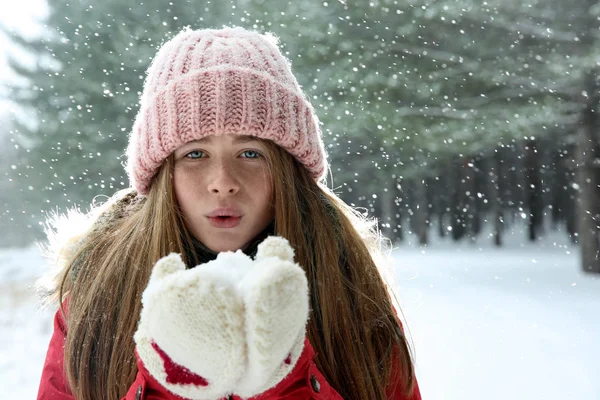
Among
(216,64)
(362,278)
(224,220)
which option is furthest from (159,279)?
(362,278)

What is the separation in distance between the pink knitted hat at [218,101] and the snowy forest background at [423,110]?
2180 millimetres

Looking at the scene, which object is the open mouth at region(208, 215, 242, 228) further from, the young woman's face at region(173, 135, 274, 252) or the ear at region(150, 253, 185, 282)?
the ear at region(150, 253, 185, 282)

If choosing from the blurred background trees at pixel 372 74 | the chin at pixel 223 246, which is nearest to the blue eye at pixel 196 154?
the chin at pixel 223 246

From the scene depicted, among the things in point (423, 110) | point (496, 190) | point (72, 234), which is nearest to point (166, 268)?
point (72, 234)

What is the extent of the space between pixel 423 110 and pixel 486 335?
3.56 m

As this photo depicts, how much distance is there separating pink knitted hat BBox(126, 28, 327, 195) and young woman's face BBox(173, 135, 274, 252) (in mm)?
35

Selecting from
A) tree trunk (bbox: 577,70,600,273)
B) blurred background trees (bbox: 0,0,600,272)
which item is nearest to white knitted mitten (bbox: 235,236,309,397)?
blurred background trees (bbox: 0,0,600,272)

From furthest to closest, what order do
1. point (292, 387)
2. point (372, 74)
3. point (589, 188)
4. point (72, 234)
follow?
1. point (589, 188)
2. point (372, 74)
3. point (72, 234)
4. point (292, 387)

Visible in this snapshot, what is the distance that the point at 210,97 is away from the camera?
148 centimetres

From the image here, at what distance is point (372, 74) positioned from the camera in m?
7.41

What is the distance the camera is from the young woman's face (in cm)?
140

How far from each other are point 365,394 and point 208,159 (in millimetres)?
688

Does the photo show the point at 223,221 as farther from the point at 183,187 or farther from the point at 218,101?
the point at 218,101

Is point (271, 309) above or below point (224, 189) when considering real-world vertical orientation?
below
